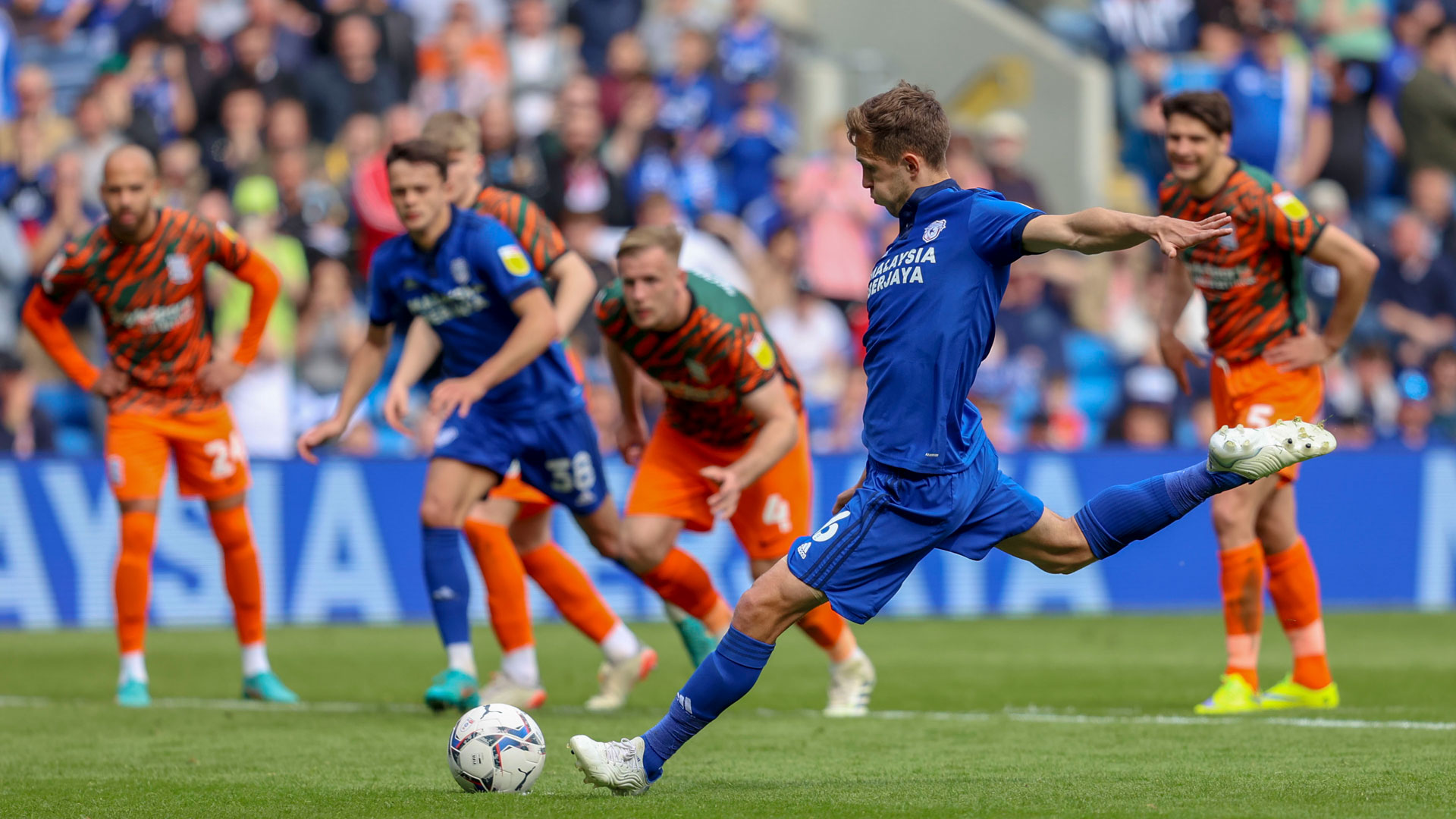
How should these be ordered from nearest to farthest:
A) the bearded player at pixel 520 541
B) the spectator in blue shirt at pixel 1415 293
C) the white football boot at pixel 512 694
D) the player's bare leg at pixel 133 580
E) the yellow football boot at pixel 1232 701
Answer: the yellow football boot at pixel 1232 701 → the white football boot at pixel 512 694 → the bearded player at pixel 520 541 → the player's bare leg at pixel 133 580 → the spectator in blue shirt at pixel 1415 293

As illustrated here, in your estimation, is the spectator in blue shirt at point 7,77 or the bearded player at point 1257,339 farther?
the spectator in blue shirt at point 7,77

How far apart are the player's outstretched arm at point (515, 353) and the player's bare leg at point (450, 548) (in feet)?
1.11

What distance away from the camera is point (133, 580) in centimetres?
891

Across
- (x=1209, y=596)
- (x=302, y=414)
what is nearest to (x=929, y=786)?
(x=1209, y=596)

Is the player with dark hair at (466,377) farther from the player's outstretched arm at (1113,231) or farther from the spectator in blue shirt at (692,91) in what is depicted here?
the spectator in blue shirt at (692,91)

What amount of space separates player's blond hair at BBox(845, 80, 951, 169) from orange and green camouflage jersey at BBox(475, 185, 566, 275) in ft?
10.4

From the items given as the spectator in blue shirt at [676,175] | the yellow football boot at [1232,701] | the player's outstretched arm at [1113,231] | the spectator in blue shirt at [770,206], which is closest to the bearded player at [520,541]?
the yellow football boot at [1232,701]

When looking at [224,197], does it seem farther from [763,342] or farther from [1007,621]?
[763,342]

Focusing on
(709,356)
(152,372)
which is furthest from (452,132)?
(152,372)

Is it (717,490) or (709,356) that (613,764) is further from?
(717,490)

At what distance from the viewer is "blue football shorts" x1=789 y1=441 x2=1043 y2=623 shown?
5.59 m

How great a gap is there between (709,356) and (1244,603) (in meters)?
2.65

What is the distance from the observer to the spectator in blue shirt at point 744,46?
1828 cm

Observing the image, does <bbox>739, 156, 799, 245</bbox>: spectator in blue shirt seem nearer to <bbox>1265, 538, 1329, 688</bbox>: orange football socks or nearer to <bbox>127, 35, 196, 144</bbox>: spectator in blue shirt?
<bbox>127, 35, 196, 144</bbox>: spectator in blue shirt
